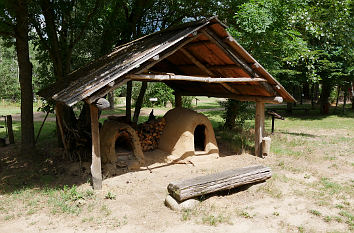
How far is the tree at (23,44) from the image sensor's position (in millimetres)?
9055

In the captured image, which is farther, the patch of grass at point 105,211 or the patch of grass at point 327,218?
the patch of grass at point 105,211

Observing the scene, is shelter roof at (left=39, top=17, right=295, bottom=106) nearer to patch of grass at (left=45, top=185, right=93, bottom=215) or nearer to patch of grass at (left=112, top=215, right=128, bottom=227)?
patch of grass at (left=45, top=185, right=93, bottom=215)

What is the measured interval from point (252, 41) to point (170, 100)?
1585 centimetres

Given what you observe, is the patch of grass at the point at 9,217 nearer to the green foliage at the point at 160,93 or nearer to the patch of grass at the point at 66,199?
the patch of grass at the point at 66,199

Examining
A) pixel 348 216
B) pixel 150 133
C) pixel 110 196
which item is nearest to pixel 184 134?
pixel 150 133

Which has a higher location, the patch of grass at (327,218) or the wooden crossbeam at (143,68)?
the wooden crossbeam at (143,68)

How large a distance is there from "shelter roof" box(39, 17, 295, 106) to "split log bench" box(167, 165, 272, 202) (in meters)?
2.82

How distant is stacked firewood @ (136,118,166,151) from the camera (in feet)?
33.7

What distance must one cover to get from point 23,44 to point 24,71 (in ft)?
3.05

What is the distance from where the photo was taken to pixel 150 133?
10477mm

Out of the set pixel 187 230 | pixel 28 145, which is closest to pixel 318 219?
pixel 187 230

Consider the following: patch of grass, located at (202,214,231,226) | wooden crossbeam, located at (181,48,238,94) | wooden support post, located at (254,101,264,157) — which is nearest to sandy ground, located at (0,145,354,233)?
patch of grass, located at (202,214,231,226)

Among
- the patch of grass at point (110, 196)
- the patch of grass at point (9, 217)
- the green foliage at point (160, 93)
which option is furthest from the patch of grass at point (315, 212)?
the green foliage at point (160, 93)

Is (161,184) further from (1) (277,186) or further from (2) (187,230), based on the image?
(1) (277,186)
